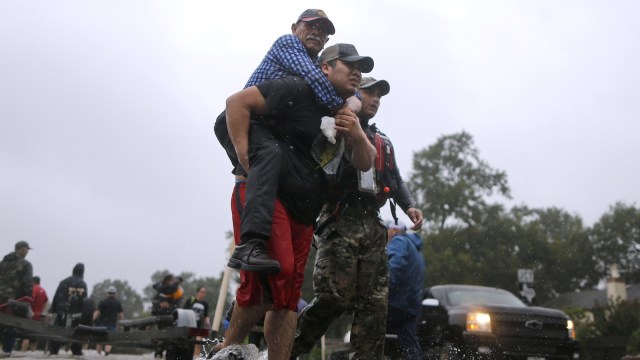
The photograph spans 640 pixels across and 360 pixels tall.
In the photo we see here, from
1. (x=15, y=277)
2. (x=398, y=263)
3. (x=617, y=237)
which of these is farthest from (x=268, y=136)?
(x=617, y=237)

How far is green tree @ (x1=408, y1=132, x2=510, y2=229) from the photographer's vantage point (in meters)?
53.1

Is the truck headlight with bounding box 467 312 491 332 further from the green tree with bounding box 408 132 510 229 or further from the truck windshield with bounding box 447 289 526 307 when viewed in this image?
the green tree with bounding box 408 132 510 229

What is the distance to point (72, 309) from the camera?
14.1 m

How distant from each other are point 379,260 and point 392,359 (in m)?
3.80

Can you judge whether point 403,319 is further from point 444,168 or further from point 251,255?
point 444,168

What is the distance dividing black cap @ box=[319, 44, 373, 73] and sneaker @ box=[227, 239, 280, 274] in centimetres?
116

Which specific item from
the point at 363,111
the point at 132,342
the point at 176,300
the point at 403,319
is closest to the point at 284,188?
the point at 363,111

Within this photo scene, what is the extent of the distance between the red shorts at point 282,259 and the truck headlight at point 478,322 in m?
6.17

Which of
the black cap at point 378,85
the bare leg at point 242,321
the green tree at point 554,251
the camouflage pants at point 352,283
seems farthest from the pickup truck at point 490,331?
the green tree at point 554,251

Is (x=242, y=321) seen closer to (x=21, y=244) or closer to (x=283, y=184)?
(x=283, y=184)

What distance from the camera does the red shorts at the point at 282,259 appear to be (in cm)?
327

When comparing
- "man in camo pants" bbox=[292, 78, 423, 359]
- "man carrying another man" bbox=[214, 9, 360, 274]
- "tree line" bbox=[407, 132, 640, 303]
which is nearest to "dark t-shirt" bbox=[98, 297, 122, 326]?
"man in camo pants" bbox=[292, 78, 423, 359]

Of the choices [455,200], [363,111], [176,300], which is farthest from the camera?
[455,200]

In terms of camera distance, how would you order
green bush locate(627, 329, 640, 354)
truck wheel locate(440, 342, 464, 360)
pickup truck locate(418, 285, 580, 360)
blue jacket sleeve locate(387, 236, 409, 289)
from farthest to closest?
green bush locate(627, 329, 640, 354), pickup truck locate(418, 285, 580, 360), truck wheel locate(440, 342, 464, 360), blue jacket sleeve locate(387, 236, 409, 289)
